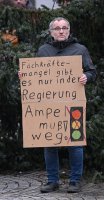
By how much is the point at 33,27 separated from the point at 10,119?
1.71 m

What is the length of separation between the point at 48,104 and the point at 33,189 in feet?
3.20

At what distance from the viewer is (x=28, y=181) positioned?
23.8 feet

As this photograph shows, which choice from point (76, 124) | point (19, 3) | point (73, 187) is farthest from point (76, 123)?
point (19, 3)

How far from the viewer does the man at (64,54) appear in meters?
6.55

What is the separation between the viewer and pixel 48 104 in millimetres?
6656

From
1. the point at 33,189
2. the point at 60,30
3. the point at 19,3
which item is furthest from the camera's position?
the point at 19,3

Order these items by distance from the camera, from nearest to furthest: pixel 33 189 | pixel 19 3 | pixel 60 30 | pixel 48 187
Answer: pixel 60 30
pixel 48 187
pixel 33 189
pixel 19 3

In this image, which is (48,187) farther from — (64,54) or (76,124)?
(64,54)

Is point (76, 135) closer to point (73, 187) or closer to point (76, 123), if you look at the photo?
point (76, 123)

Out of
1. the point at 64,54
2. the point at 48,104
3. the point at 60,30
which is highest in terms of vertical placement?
the point at 60,30

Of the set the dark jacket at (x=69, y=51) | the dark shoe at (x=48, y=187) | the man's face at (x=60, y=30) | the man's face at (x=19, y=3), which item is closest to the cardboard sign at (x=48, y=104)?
the dark jacket at (x=69, y=51)

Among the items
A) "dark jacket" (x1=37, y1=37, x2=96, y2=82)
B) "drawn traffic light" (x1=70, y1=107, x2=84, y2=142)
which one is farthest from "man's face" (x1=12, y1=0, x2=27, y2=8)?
"drawn traffic light" (x1=70, y1=107, x2=84, y2=142)

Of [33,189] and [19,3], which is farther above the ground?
[19,3]

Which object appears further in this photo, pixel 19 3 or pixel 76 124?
pixel 19 3
